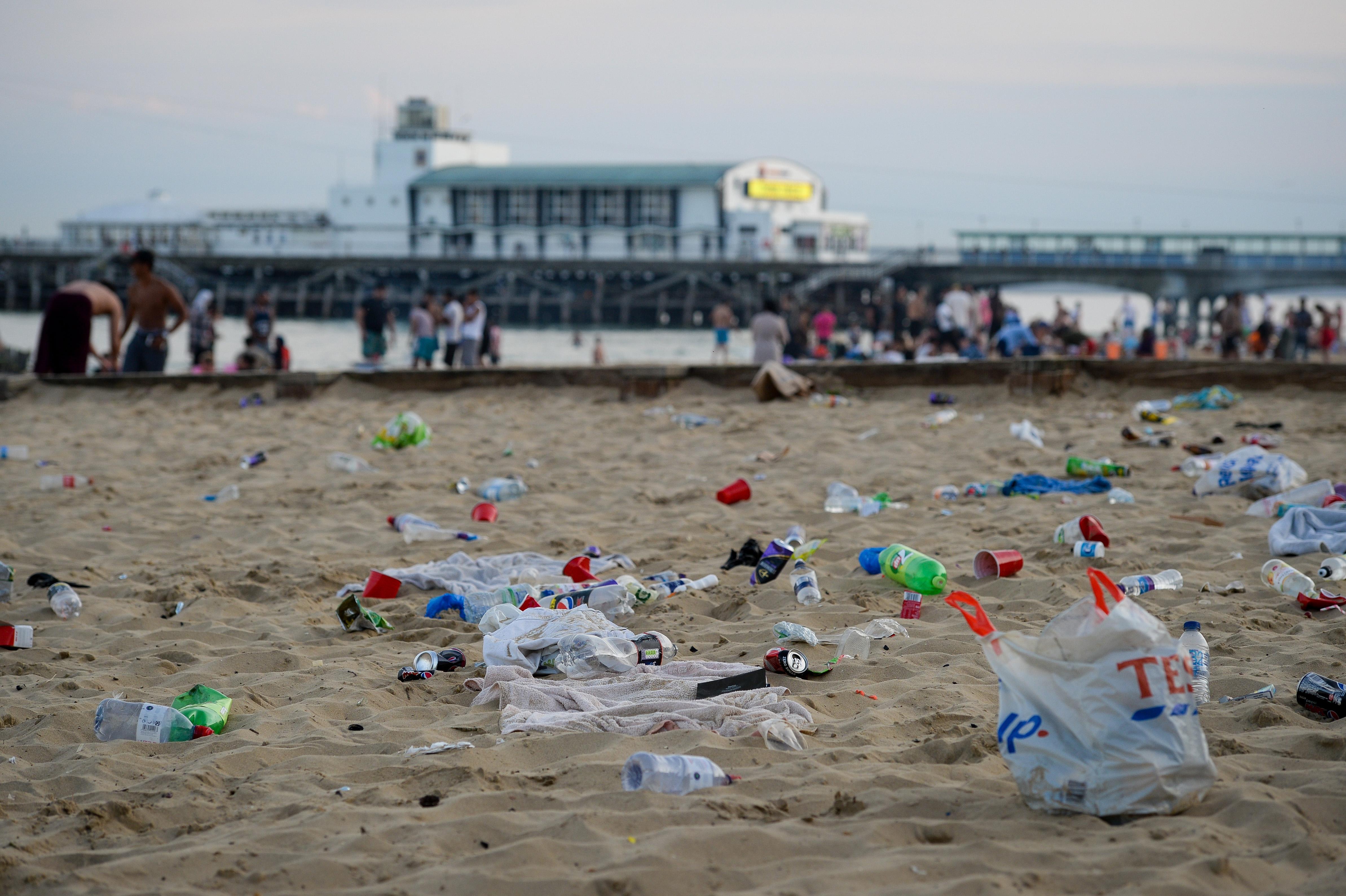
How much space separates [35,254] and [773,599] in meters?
61.2

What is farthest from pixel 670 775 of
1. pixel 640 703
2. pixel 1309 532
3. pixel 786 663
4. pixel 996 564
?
pixel 1309 532

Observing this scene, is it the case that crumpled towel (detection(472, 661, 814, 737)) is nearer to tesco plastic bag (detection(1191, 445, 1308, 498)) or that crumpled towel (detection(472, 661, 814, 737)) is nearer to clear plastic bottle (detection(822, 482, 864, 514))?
clear plastic bottle (detection(822, 482, 864, 514))

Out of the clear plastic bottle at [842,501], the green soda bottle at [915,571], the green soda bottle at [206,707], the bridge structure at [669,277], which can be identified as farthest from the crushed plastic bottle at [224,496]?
the bridge structure at [669,277]

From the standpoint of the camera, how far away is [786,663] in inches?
129

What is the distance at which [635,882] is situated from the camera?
82.0 inches

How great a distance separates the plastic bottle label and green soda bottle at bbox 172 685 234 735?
0.15 feet

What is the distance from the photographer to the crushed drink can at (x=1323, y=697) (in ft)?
9.30

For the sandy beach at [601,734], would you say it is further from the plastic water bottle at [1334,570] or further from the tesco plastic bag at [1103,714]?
the plastic water bottle at [1334,570]

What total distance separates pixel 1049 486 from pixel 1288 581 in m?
1.97

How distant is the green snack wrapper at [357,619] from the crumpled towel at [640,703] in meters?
0.84

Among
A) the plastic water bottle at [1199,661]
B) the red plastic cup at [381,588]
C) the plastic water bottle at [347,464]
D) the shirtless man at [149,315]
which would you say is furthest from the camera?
the shirtless man at [149,315]

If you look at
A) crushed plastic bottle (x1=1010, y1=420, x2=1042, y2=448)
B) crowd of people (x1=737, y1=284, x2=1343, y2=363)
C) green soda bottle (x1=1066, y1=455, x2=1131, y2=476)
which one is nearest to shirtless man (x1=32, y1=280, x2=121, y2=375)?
crowd of people (x1=737, y1=284, x2=1343, y2=363)

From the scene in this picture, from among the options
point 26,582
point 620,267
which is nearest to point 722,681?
point 26,582

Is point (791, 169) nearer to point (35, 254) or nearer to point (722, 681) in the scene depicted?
point (35, 254)
